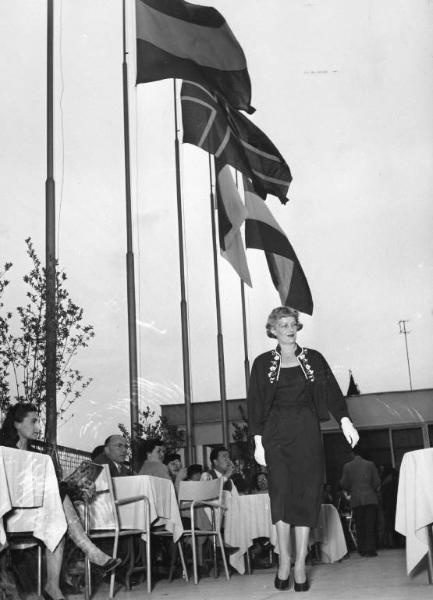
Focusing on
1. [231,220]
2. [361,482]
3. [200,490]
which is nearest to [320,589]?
[200,490]

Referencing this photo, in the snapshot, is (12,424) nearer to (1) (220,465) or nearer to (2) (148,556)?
(2) (148,556)

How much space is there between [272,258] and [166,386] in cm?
938

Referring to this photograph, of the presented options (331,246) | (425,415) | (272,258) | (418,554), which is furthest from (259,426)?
(425,415)

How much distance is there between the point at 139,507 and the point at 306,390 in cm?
227

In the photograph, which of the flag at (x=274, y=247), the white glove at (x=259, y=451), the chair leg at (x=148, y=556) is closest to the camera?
the white glove at (x=259, y=451)

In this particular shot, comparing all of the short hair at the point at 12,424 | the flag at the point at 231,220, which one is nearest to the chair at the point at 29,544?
the short hair at the point at 12,424

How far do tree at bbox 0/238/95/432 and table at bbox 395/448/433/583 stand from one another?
483 centimetres

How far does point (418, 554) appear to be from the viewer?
5.75 metres

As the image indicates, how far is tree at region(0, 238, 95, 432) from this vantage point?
956 centimetres

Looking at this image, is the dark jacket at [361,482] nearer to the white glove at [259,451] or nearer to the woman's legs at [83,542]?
the white glove at [259,451]

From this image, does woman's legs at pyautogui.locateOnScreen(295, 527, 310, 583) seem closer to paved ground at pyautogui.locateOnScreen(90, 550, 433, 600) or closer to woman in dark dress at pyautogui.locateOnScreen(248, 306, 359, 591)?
woman in dark dress at pyautogui.locateOnScreen(248, 306, 359, 591)

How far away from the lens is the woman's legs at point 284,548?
210 inches

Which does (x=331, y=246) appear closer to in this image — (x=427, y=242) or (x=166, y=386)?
(x=427, y=242)

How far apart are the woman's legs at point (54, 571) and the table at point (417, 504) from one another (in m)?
2.31
